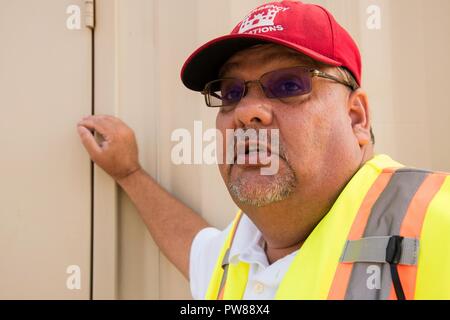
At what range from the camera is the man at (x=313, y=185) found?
880mm

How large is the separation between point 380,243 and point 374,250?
19 millimetres

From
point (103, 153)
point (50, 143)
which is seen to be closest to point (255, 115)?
point (103, 153)

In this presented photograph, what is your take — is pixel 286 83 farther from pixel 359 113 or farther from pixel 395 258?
pixel 395 258

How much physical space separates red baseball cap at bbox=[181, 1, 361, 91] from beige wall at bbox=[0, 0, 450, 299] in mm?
504

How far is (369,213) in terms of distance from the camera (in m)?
0.98

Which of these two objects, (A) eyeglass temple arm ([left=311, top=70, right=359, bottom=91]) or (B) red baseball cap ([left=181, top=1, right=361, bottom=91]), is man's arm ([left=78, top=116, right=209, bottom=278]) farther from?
(A) eyeglass temple arm ([left=311, top=70, right=359, bottom=91])

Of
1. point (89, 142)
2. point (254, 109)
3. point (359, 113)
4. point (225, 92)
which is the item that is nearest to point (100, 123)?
point (89, 142)

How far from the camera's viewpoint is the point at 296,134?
1.08m

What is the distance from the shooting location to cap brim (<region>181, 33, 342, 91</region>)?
41.9 inches

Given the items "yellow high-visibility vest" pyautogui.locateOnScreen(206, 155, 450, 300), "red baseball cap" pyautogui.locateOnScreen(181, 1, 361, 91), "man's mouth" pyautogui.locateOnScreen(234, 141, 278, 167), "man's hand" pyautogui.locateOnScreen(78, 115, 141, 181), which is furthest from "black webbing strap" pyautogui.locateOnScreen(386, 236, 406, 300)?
"man's hand" pyautogui.locateOnScreen(78, 115, 141, 181)

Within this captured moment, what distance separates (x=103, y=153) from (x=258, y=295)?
2.66 feet
